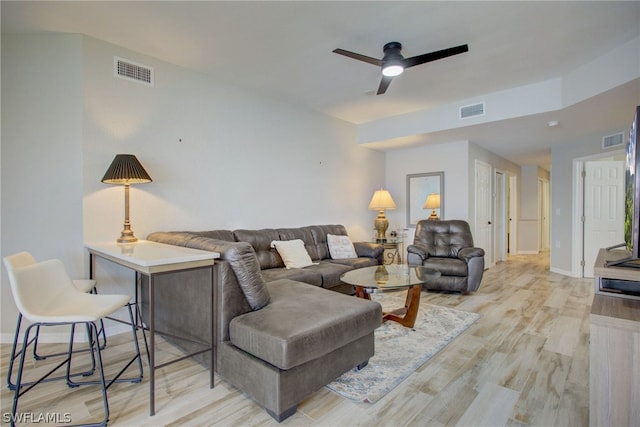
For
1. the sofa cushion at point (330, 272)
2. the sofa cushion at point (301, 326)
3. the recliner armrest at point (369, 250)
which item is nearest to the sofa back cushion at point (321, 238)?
the recliner armrest at point (369, 250)

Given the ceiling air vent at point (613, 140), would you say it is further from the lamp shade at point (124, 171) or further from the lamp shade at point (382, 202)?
the lamp shade at point (124, 171)

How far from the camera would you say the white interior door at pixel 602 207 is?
15.9ft

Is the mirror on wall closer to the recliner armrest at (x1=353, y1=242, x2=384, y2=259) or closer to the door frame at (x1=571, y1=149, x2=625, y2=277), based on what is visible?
the recliner armrest at (x1=353, y1=242, x2=384, y2=259)

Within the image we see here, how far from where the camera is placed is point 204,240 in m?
2.27

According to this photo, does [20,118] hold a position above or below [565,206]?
above

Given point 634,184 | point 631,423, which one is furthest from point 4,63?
point 631,423

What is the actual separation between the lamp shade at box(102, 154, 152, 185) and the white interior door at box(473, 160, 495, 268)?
5.12 m

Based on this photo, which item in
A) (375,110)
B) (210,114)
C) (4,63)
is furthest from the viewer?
(375,110)

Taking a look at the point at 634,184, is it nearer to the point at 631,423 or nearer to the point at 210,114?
the point at 631,423

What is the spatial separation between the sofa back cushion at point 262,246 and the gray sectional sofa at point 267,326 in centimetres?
101

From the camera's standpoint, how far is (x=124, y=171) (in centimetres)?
266

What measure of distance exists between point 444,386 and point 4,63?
424 centimetres

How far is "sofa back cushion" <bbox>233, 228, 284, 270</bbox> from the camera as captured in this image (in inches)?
142

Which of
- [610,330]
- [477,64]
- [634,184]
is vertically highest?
[477,64]
